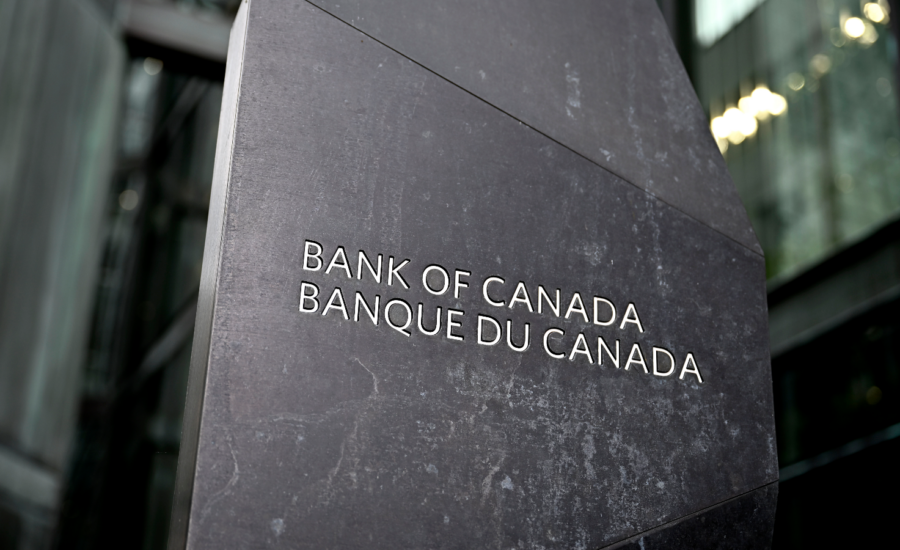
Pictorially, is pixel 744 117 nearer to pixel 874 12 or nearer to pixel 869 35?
pixel 869 35

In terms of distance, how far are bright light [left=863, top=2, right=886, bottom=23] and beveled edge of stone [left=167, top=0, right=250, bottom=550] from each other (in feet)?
19.7

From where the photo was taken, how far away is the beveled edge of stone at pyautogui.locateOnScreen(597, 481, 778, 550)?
2523mm

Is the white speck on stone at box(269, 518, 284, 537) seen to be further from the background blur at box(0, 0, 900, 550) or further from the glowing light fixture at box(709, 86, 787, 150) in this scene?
the glowing light fixture at box(709, 86, 787, 150)

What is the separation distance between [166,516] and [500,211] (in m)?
8.61

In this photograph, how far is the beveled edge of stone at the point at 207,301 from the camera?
2158 mm

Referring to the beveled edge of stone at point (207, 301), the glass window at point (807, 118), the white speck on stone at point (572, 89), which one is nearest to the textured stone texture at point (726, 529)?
the beveled edge of stone at point (207, 301)

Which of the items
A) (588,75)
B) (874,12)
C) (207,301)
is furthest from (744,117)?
(207,301)

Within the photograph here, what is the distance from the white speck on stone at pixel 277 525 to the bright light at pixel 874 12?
6.69 meters

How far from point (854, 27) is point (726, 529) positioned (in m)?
5.89

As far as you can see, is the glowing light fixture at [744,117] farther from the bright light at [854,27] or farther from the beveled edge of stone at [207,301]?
the beveled edge of stone at [207,301]

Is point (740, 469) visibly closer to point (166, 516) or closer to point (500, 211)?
point (500, 211)

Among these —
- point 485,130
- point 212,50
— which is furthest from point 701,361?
point 212,50

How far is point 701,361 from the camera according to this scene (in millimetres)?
2770

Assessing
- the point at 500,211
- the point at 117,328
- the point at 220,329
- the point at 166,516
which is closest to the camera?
the point at 220,329
